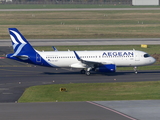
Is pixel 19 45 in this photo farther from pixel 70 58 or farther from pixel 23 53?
pixel 70 58

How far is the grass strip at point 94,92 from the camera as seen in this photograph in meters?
38.2

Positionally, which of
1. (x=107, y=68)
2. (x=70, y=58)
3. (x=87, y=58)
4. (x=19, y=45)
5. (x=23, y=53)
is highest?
(x=19, y=45)

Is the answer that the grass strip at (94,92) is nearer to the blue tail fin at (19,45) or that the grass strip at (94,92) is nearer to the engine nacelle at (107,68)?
the engine nacelle at (107,68)

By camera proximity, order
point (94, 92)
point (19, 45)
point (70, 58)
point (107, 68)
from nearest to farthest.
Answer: point (94, 92)
point (107, 68)
point (70, 58)
point (19, 45)

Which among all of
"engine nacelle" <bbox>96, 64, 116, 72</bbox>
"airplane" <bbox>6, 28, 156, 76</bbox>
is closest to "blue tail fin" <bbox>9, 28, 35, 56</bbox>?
"airplane" <bbox>6, 28, 156, 76</bbox>

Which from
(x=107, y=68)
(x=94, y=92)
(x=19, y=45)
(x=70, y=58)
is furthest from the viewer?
(x=19, y=45)

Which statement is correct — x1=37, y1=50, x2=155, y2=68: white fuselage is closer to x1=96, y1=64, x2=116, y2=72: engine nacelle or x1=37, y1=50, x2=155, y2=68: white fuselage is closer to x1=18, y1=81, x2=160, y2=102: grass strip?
x1=96, y1=64, x2=116, y2=72: engine nacelle

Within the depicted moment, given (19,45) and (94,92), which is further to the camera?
(19,45)

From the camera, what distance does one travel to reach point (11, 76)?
54.1 metres

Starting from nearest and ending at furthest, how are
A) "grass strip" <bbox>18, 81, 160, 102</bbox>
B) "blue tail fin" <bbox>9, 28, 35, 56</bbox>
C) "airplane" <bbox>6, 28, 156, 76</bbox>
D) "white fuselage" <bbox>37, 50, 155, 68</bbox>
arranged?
"grass strip" <bbox>18, 81, 160, 102</bbox> < "airplane" <bbox>6, 28, 156, 76</bbox> < "white fuselage" <bbox>37, 50, 155, 68</bbox> < "blue tail fin" <bbox>9, 28, 35, 56</bbox>

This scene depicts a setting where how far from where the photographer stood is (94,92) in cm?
4175

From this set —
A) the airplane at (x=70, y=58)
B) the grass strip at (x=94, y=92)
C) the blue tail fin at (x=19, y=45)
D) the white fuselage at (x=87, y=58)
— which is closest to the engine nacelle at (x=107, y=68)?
the airplane at (x=70, y=58)

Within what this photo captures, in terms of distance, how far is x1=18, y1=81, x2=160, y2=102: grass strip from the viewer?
38219 mm

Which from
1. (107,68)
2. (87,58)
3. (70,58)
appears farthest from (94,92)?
(70,58)
